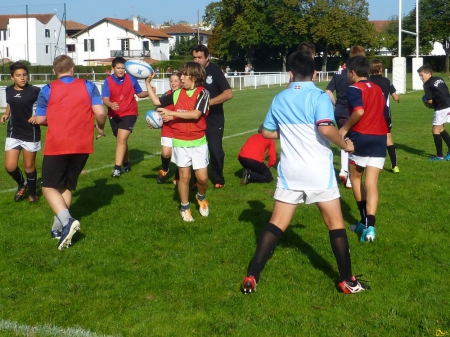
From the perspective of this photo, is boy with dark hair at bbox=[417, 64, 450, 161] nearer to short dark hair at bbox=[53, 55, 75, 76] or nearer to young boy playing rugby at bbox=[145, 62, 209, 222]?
young boy playing rugby at bbox=[145, 62, 209, 222]

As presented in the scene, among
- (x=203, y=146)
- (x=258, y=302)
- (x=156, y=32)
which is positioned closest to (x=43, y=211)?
(x=203, y=146)

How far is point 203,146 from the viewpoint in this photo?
291 inches

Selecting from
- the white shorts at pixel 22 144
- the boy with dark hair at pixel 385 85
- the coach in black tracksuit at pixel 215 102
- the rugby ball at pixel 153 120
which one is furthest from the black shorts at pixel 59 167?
the boy with dark hair at pixel 385 85

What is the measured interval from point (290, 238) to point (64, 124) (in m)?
2.67

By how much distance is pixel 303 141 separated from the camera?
16.6 feet

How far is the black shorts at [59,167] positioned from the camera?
6.61m

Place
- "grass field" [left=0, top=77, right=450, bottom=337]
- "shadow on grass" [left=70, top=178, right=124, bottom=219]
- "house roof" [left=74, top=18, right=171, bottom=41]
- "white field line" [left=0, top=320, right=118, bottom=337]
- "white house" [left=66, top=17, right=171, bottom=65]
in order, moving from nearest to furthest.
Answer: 1. "white field line" [left=0, top=320, right=118, bottom=337]
2. "grass field" [left=0, top=77, right=450, bottom=337]
3. "shadow on grass" [left=70, top=178, right=124, bottom=219]
4. "white house" [left=66, top=17, right=171, bottom=65]
5. "house roof" [left=74, top=18, right=171, bottom=41]

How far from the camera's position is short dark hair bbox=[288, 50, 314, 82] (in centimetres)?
505

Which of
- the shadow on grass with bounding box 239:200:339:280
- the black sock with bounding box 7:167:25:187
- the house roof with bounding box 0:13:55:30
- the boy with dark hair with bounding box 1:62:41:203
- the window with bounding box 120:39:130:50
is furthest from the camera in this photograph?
the window with bounding box 120:39:130:50

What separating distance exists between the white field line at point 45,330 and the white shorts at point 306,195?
183 centimetres

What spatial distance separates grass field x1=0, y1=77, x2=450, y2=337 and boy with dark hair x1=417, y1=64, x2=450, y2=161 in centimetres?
264

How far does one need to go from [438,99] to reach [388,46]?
84.7 metres

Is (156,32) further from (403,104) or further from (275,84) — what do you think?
(403,104)

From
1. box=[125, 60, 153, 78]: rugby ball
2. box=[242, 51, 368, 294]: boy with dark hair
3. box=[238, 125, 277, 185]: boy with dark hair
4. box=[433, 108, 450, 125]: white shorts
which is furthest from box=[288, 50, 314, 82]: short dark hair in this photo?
box=[433, 108, 450, 125]: white shorts
